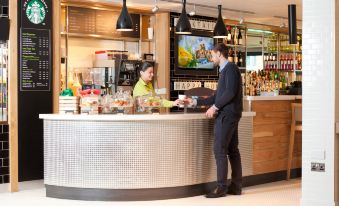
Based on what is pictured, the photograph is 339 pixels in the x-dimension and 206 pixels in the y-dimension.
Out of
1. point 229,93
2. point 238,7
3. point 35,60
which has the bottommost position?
point 229,93

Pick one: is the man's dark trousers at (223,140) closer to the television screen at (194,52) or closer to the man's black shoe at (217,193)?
the man's black shoe at (217,193)

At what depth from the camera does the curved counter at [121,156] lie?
708cm

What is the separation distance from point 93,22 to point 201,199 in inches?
173

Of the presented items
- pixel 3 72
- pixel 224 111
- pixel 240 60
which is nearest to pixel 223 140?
pixel 224 111

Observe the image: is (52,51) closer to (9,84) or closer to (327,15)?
(9,84)

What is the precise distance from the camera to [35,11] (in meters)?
8.65

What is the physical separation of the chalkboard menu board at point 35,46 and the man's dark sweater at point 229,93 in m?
2.70

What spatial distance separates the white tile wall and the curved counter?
1506 mm

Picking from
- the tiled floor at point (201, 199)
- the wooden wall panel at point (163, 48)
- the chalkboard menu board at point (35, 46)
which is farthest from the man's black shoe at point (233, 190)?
the wooden wall panel at point (163, 48)

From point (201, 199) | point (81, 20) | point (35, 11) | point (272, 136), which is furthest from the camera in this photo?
→ point (81, 20)

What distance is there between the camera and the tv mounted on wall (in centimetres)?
1160

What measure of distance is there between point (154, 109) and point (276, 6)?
14.4ft

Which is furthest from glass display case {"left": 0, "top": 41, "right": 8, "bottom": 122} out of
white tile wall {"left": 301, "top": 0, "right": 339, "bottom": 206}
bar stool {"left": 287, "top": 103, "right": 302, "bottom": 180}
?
bar stool {"left": 287, "top": 103, "right": 302, "bottom": 180}

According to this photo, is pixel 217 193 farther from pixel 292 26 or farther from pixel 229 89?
pixel 292 26
